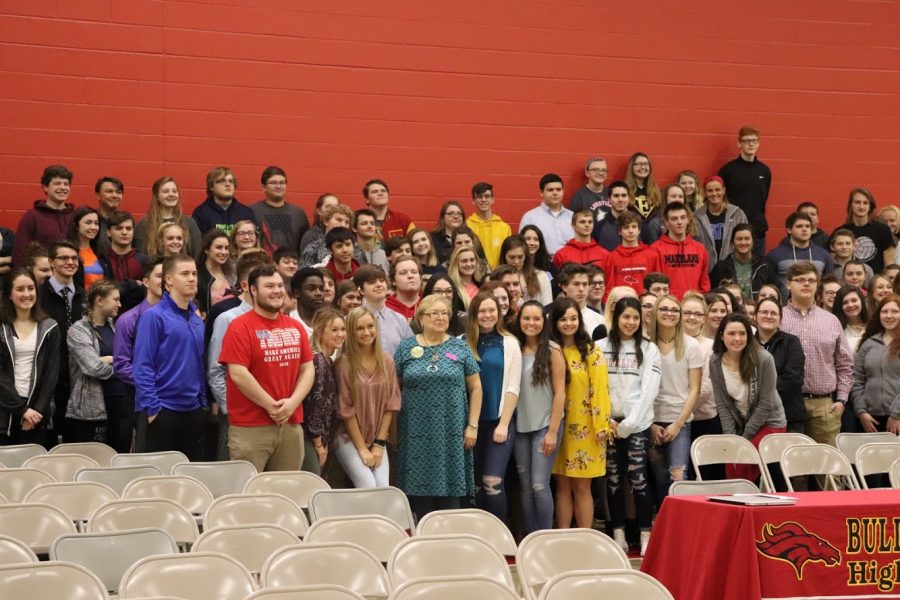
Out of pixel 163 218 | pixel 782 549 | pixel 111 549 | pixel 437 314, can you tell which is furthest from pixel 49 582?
pixel 163 218

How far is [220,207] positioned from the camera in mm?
9102

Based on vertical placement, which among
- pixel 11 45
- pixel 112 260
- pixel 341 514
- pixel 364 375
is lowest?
pixel 341 514

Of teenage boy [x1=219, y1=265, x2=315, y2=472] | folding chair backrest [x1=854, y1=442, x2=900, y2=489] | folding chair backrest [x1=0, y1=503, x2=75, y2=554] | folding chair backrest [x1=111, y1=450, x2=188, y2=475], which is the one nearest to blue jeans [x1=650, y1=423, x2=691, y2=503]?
folding chair backrest [x1=854, y1=442, x2=900, y2=489]

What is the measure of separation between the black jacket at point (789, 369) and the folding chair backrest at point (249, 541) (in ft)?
12.5

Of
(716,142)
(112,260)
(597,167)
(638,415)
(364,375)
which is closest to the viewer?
(364,375)

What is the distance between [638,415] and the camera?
7.14 meters

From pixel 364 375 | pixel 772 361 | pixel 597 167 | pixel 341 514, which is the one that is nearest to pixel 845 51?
pixel 597 167

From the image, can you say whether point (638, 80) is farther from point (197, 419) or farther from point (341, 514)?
point (341, 514)

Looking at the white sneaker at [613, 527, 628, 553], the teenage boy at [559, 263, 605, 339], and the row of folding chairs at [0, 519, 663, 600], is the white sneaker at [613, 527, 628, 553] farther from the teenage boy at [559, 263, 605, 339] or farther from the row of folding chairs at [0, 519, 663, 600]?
the row of folding chairs at [0, 519, 663, 600]

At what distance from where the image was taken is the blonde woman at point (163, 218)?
858cm

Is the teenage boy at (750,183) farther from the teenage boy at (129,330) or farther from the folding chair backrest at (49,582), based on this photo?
the folding chair backrest at (49,582)

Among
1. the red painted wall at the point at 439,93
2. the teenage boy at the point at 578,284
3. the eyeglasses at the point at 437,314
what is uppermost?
the red painted wall at the point at 439,93

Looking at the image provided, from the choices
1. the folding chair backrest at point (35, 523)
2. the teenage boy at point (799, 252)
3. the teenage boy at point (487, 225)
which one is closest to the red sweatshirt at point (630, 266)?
the teenage boy at point (487, 225)

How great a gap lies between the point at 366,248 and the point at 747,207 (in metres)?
4.01
